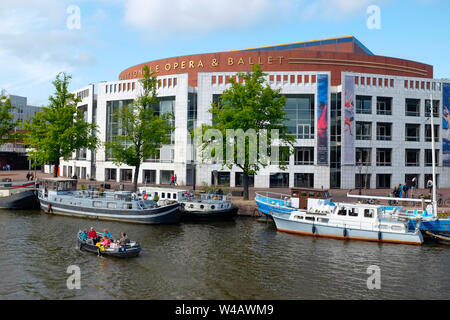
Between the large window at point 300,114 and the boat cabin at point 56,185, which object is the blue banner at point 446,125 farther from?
the boat cabin at point 56,185

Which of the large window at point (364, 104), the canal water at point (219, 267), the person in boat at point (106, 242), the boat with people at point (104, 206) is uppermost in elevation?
the large window at point (364, 104)

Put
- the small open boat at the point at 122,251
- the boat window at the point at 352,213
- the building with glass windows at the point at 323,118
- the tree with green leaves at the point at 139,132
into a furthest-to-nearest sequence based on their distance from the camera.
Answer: the building with glass windows at the point at 323,118, the tree with green leaves at the point at 139,132, the boat window at the point at 352,213, the small open boat at the point at 122,251

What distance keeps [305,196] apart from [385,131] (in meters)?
34.7

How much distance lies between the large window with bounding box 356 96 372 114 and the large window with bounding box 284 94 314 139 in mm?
8131

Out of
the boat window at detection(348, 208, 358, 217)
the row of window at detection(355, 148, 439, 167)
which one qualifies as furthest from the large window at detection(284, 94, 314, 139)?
the boat window at detection(348, 208, 358, 217)

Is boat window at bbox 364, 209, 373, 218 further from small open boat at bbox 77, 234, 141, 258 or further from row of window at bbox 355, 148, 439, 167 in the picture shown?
row of window at bbox 355, 148, 439, 167

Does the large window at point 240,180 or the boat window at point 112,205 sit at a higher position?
the large window at point 240,180

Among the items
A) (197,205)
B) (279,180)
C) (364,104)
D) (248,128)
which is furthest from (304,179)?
(197,205)

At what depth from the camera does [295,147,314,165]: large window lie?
2333 inches

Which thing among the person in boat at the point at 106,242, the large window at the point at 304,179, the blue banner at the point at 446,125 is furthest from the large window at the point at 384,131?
the person in boat at the point at 106,242

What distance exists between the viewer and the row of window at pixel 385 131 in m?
61.1

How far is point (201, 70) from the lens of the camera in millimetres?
67375

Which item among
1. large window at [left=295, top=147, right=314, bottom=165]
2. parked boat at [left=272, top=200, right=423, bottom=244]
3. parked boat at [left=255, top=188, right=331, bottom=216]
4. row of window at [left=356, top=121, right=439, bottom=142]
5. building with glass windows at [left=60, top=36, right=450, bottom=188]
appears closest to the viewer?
parked boat at [left=272, top=200, right=423, bottom=244]

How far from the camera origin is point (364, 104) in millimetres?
61688
